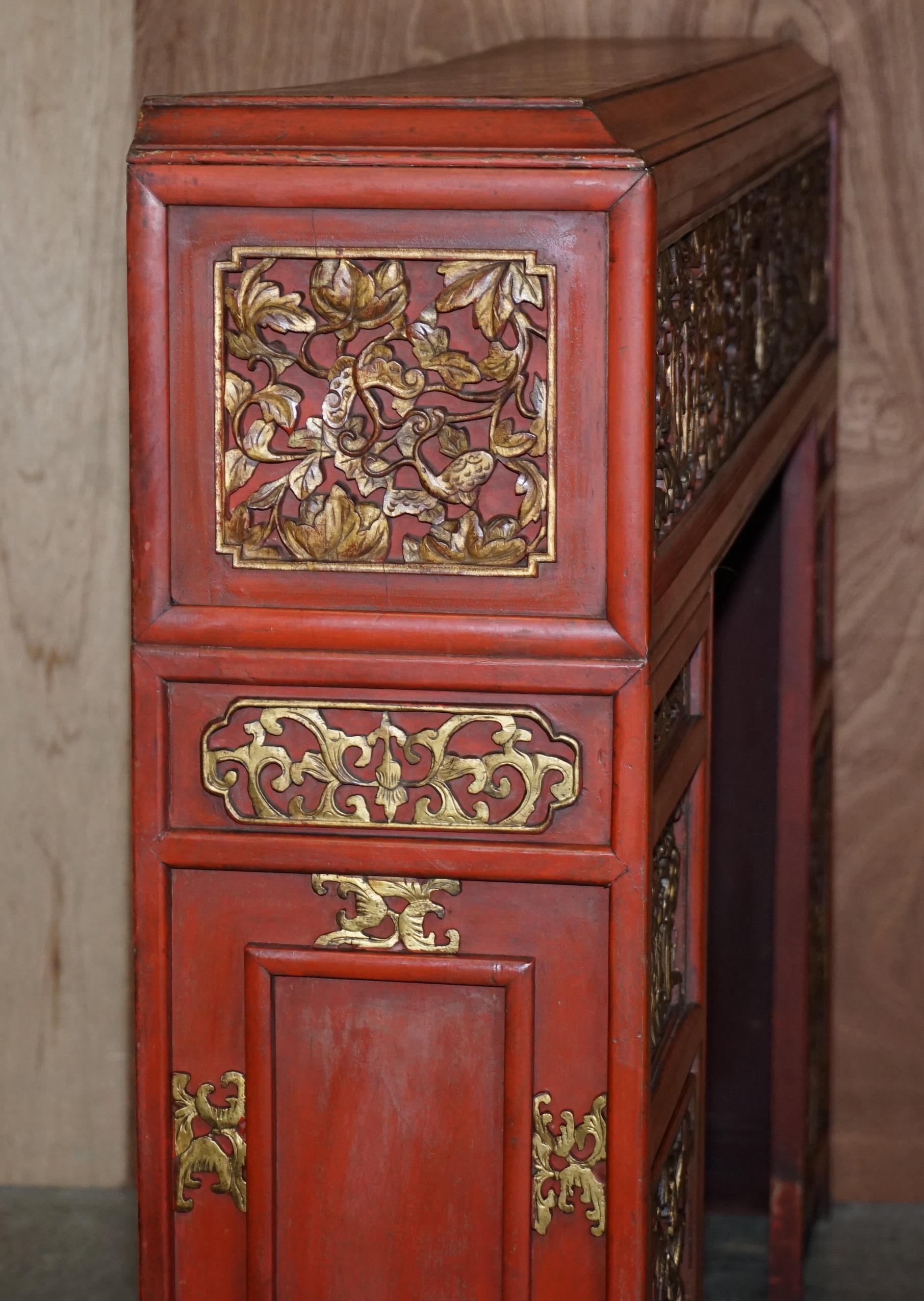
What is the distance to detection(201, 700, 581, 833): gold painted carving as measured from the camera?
1.30 metres

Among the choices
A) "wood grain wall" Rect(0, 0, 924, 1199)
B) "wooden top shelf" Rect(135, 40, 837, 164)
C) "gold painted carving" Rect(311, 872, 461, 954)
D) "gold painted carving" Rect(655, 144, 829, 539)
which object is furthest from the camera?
"wood grain wall" Rect(0, 0, 924, 1199)

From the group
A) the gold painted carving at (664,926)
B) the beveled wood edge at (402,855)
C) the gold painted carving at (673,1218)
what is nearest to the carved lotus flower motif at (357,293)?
the beveled wood edge at (402,855)

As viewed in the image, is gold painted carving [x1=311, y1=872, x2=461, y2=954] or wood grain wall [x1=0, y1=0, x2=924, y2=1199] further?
wood grain wall [x1=0, y1=0, x2=924, y2=1199]

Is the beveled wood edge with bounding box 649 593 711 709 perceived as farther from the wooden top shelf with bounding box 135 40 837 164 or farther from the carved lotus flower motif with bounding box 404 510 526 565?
the wooden top shelf with bounding box 135 40 837 164

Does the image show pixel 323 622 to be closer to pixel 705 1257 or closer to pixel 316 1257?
pixel 316 1257

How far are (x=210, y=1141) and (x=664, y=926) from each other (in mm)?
432

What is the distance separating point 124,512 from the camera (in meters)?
3.03

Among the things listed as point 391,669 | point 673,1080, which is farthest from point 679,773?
point 391,669

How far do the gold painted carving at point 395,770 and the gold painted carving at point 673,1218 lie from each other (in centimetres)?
42

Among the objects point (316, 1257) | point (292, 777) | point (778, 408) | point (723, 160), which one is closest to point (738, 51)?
point (778, 408)

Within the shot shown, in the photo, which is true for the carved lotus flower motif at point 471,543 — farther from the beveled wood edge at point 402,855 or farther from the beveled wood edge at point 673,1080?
the beveled wood edge at point 673,1080

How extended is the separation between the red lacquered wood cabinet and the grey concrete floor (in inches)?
63.7

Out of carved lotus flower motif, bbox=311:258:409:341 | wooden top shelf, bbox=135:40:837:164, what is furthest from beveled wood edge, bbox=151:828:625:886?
wooden top shelf, bbox=135:40:837:164

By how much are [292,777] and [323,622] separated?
0.39 feet
